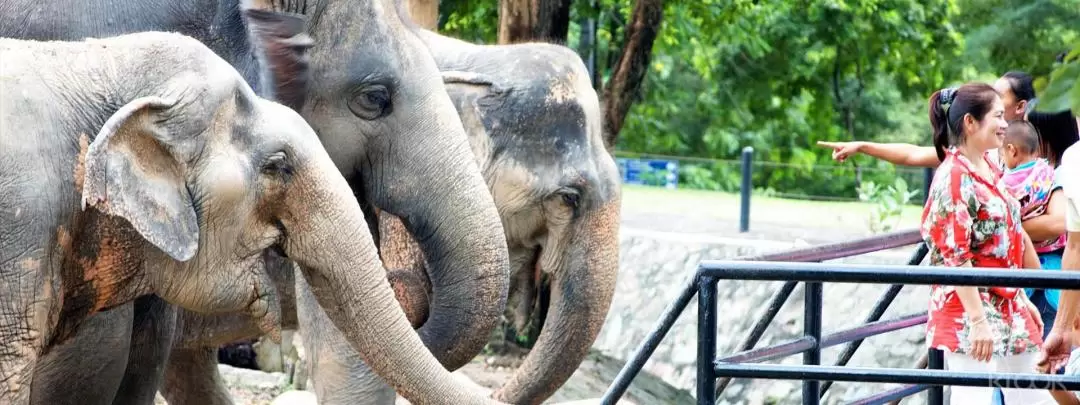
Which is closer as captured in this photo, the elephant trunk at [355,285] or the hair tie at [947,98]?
the elephant trunk at [355,285]

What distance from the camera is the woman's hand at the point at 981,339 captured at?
458 centimetres

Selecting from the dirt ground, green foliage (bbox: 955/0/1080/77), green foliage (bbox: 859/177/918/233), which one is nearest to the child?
the dirt ground

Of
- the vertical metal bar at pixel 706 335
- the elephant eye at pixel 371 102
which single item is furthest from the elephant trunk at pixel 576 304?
the vertical metal bar at pixel 706 335

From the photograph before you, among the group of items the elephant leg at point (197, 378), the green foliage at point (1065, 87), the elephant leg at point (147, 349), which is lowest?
the elephant leg at point (197, 378)

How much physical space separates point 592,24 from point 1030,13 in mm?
3432

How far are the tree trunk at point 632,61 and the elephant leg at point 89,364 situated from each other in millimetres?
6609

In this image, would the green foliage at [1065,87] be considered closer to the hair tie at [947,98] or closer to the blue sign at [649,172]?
the hair tie at [947,98]

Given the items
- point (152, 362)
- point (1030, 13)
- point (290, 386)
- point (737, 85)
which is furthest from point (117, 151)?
point (737, 85)

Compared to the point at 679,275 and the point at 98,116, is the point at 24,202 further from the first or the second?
the point at 679,275

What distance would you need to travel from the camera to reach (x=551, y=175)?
6340 mm

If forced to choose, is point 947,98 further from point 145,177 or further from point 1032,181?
point 145,177

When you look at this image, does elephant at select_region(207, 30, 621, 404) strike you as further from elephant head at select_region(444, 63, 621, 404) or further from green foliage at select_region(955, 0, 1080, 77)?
green foliage at select_region(955, 0, 1080, 77)

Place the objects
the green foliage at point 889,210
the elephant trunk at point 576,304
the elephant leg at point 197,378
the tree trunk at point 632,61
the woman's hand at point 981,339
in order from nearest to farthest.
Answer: the woman's hand at point 981,339 < the elephant trunk at point 576,304 < the elephant leg at point 197,378 < the tree trunk at point 632,61 < the green foliage at point 889,210

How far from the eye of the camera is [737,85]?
23.3 meters
